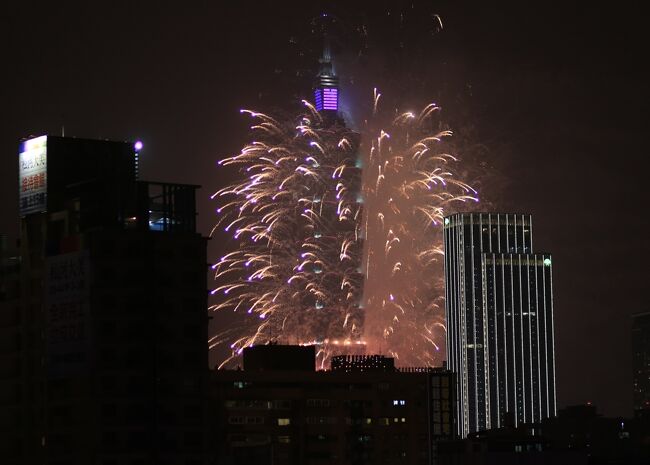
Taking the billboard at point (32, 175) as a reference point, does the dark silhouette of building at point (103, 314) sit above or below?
below

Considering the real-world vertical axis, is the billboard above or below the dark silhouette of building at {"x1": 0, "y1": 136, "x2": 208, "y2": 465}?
above

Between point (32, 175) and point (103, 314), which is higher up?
point (32, 175)

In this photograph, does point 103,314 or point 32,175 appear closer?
point 103,314

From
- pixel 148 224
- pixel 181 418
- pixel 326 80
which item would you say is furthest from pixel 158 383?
pixel 326 80

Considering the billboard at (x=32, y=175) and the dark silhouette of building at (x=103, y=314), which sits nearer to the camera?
the dark silhouette of building at (x=103, y=314)

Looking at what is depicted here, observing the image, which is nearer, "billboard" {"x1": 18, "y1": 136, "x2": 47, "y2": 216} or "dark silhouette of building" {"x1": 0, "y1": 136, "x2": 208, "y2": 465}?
"dark silhouette of building" {"x1": 0, "y1": 136, "x2": 208, "y2": 465}
